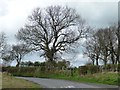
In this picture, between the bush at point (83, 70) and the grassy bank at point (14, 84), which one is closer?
the grassy bank at point (14, 84)

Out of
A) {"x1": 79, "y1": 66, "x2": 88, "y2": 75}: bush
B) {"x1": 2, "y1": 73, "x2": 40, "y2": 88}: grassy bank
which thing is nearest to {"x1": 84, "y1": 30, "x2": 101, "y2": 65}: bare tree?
{"x1": 79, "y1": 66, "x2": 88, "y2": 75}: bush

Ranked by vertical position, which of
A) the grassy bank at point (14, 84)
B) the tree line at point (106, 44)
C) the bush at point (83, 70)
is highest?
the tree line at point (106, 44)

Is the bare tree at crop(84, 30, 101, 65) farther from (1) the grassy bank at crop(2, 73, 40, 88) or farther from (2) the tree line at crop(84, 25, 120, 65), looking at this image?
(1) the grassy bank at crop(2, 73, 40, 88)

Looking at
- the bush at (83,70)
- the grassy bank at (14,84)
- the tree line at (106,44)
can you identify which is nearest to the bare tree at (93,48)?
the tree line at (106,44)

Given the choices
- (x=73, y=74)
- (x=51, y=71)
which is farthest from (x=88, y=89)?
(x=51, y=71)

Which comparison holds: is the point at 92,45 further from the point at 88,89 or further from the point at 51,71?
the point at 88,89

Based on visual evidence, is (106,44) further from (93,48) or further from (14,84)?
(14,84)

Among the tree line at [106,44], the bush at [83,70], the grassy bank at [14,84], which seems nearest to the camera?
A: the grassy bank at [14,84]

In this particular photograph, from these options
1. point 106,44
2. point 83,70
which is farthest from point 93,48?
point 83,70

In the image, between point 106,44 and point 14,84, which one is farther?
point 106,44

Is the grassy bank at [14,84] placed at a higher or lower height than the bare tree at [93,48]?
lower

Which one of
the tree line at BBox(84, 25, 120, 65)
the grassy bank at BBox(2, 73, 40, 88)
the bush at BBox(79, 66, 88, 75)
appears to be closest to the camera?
the grassy bank at BBox(2, 73, 40, 88)

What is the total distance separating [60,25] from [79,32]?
465 centimetres

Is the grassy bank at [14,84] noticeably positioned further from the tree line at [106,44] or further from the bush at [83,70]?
the tree line at [106,44]
